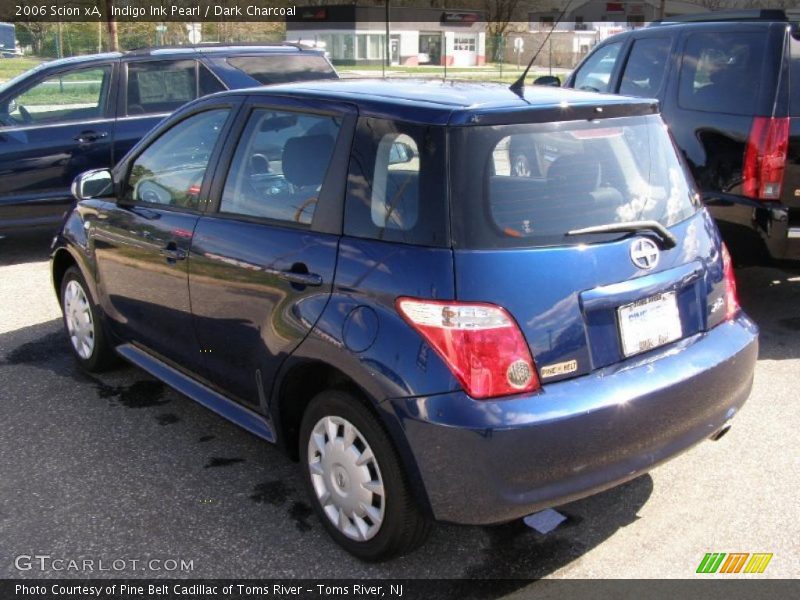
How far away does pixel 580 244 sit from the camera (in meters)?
2.77

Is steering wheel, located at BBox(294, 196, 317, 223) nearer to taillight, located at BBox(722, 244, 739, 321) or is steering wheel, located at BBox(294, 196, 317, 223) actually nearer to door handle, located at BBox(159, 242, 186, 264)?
door handle, located at BBox(159, 242, 186, 264)

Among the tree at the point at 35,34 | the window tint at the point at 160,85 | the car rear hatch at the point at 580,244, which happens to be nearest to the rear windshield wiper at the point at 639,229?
the car rear hatch at the point at 580,244

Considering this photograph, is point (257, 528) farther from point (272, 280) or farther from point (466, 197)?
point (466, 197)

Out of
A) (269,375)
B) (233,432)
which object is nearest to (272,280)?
(269,375)

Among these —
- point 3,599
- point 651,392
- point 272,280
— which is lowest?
point 3,599

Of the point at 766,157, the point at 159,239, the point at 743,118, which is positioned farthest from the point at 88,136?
the point at 766,157

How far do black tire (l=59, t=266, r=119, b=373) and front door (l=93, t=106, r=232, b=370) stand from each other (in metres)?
0.21

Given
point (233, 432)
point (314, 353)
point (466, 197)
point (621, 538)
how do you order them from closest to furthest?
1. point (466, 197)
2. point (314, 353)
3. point (621, 538)
4. point (233, 432)

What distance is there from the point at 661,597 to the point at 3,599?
7.50 ft

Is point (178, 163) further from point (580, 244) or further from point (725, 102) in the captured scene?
point (725, 102)

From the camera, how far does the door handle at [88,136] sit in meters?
7.66

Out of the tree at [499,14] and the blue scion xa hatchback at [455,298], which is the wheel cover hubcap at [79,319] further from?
the tree at [499,14]

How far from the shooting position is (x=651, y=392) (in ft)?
9.11

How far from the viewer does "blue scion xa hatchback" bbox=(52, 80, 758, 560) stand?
2.59 metres
